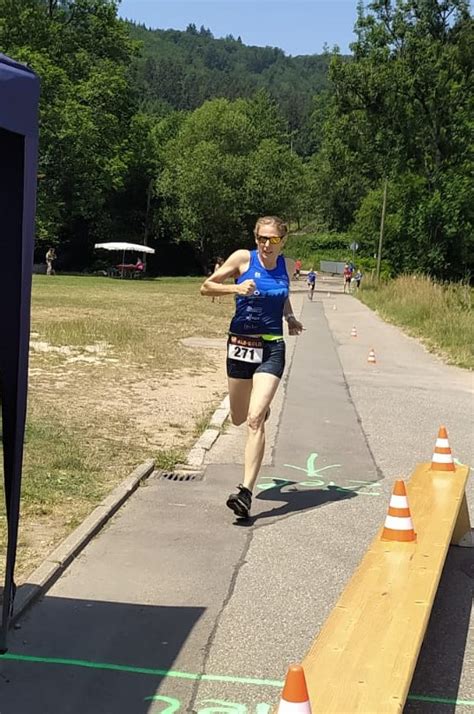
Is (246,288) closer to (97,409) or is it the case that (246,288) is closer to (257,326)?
(257,326)

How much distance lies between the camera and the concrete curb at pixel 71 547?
4512mm

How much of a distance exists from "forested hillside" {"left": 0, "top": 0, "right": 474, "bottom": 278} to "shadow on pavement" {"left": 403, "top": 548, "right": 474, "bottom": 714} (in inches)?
1735

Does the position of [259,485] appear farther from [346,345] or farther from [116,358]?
[346,345]

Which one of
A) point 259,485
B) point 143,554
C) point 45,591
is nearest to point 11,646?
point 45,591

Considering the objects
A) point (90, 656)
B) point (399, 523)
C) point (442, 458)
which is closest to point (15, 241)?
point (90, 656)

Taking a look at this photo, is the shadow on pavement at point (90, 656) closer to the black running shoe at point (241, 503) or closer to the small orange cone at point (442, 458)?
the black running shoe at point (241, 503)

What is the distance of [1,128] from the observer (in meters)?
3.24

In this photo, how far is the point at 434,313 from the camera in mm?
28266

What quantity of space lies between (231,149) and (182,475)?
61.4m

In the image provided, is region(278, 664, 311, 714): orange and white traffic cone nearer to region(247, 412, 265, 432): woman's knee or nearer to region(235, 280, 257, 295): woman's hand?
region(247, 412, 265, 432): woman's knee

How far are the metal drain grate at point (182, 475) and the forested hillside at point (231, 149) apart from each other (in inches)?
1626

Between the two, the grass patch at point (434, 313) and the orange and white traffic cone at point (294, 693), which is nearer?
the orange and white traffic cone at point (294, 693)

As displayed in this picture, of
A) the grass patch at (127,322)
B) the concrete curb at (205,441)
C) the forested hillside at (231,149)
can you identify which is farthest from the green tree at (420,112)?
the concrete curb at (205,441)

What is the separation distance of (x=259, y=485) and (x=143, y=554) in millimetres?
2154
